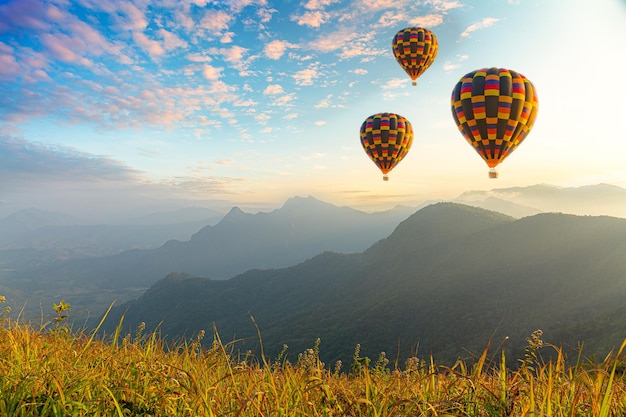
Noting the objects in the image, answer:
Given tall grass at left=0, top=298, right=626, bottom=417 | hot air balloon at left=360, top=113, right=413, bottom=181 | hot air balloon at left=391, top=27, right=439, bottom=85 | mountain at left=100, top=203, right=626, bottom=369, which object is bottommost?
mountain at left=100, top=203, right=626, bottom=369

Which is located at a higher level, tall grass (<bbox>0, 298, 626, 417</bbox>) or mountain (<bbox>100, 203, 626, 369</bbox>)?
tall grass (<bbox>0, 298, 626, 417</bbox>)

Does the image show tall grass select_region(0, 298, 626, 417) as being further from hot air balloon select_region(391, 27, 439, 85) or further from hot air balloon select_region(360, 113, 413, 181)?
hot air balloon select_region(391, 27, 439, 85)

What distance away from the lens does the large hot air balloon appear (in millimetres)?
24594

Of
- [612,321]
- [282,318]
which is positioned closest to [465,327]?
[612,321]

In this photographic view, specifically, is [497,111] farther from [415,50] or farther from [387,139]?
[415,50]

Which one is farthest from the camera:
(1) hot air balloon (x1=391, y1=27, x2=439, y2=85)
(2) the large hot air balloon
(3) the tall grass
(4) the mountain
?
(4) the mountain

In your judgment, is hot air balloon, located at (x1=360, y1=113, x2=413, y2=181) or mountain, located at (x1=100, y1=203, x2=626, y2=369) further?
mountain, located at (x1=100, y1=203, x2=626, y2=369)

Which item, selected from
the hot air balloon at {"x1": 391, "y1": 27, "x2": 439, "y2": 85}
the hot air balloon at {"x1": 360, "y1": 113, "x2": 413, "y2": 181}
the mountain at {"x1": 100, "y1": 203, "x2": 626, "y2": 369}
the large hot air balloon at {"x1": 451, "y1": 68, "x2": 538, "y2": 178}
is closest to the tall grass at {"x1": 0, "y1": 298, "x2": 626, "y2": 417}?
the large hot air balloon at {"x1": 451, "y1": 68, "x2": 538, "y2": 178}

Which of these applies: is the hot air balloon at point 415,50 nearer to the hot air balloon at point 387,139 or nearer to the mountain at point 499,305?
the hot air balloon at point 387,139

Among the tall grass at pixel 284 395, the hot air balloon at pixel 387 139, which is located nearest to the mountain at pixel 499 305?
the hot air balloon at pixel 387 139

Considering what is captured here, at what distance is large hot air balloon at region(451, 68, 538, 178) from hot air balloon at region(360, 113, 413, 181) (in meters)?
10.8

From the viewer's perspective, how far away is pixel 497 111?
24594mm

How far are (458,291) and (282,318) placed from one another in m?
89.0

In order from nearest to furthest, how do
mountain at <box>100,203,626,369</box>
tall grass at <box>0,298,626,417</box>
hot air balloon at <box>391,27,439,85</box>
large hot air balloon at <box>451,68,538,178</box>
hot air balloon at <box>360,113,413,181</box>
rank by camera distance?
tall grass at <box>0,298,626,417</box>, large hot air balloon at <box>451,68,538,178</box>, hot air balloon at <box>360,113,413,181</box>, hot air balloon at <box>391,27,439,85</box>, mountain at <box>100,203,626,369</box>
